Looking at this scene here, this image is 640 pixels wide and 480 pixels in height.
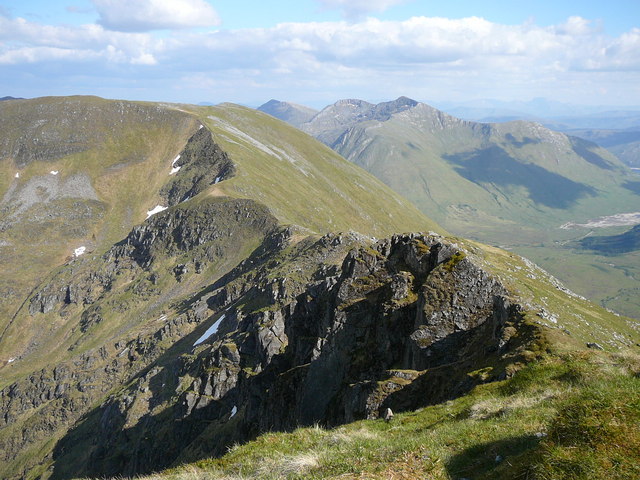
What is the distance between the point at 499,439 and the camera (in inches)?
535

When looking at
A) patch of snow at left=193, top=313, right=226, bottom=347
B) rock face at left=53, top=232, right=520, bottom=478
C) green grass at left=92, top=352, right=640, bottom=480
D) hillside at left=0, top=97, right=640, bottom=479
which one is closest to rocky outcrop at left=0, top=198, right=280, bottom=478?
hillside at left=0, top=97, right=640, bottom=479

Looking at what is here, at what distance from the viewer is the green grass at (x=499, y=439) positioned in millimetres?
9984

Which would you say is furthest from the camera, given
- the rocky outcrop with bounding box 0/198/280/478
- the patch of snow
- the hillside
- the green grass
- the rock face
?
the rocky outcrop with bounding box 0/198/280/478

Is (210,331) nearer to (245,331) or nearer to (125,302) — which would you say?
(245,331)

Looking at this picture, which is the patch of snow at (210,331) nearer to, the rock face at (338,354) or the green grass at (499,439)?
the rock face at (338,354)

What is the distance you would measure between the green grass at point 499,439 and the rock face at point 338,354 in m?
4.90

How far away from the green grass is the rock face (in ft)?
16.1

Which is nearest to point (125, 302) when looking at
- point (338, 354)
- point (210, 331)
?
point (210, 331)

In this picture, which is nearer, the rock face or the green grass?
the green grass

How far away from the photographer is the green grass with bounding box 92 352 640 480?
32.8 feet

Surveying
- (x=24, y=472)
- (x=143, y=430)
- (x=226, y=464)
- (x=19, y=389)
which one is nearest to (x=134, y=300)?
(x=19, y=389)

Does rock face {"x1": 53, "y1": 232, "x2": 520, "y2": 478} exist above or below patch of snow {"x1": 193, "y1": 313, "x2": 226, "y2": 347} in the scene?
above

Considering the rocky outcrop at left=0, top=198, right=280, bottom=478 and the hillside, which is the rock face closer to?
the hillside

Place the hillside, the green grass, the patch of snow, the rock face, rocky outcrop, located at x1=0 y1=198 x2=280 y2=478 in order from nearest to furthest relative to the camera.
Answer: the green grass, the rock face, the hillside, the patch of snow, rocky outcrop, located at x1=0 y1=198 x2=280 y2=478
